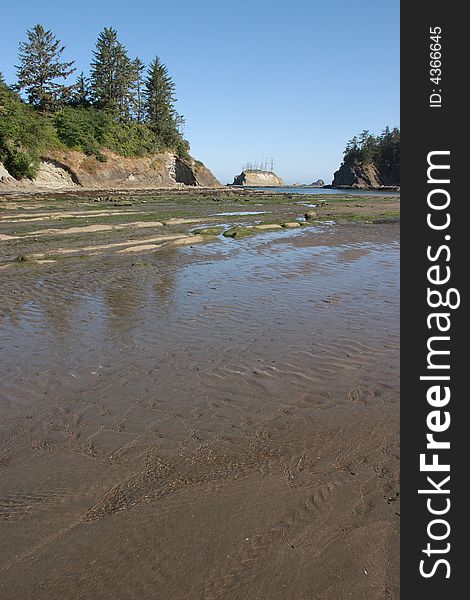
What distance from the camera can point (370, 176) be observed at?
5108 inches

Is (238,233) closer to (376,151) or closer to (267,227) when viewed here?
(267,227)

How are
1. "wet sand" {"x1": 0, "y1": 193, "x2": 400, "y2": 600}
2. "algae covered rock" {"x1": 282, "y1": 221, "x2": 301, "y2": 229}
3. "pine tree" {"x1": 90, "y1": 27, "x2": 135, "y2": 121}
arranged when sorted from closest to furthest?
"wet sand" {"x1": 0, "y1": 193, "x2": 400, "y2": 600}
"algae covered rock" {"x1": 282, "y1": 221, "x2": 301, "y2": 229}
"pine tree" {"x1": 90, "y1": 27, "x2": 135, "y2": 121}

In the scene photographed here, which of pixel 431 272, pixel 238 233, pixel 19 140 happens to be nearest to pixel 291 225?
pixel 238 233

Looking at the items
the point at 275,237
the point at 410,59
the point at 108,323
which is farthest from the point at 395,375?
the point at 275,237

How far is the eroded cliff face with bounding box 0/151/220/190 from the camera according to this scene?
53219 mm

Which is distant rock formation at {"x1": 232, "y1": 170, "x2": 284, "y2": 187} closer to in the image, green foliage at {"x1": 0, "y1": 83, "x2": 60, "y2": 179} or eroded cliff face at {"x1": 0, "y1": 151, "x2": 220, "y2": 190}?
eroded cliff face at {"x1": 0, "y1": 151, "x2": 220, "y2": 190}

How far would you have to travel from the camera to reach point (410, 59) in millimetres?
2844

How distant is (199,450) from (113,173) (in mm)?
64797

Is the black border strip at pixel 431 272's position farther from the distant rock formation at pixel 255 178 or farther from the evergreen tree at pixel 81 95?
the distant rock formation at pixel 255 178

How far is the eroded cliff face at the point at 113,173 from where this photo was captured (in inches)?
2095

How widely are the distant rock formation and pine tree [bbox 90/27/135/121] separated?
98.2m

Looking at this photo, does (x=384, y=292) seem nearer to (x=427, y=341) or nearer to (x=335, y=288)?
(x=335, y=288)

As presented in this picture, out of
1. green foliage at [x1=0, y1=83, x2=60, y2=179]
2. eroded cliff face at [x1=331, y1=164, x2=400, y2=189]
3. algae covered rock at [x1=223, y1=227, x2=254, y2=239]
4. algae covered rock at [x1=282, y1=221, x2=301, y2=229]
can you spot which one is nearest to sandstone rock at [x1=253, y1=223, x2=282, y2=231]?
algae covered rock at [x1=282, y1=221, x2=301, y2=229]

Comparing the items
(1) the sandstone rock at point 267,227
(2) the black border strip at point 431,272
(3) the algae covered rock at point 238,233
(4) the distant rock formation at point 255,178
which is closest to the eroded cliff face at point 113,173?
(1) the sandstone rock at point 267,227
